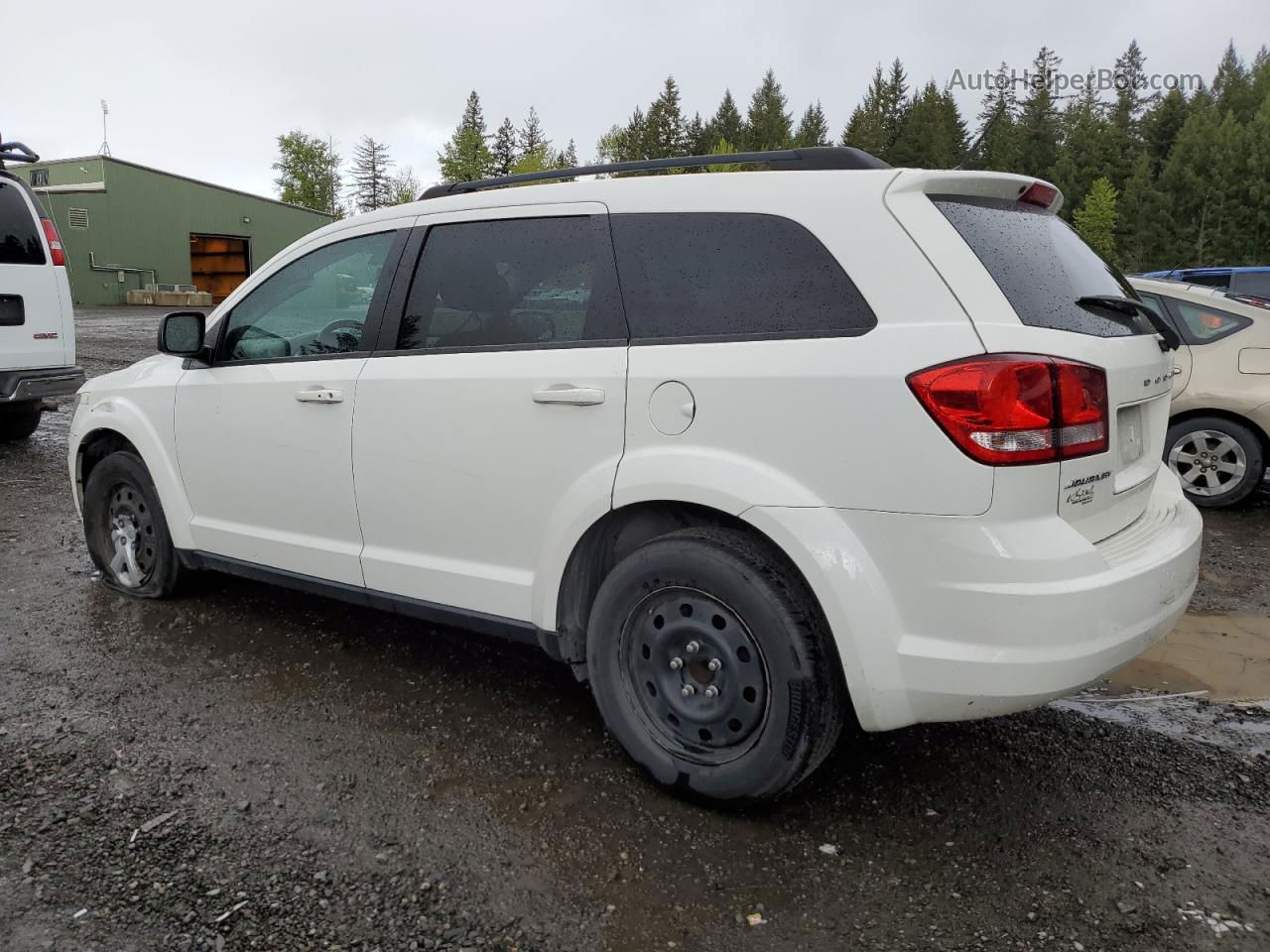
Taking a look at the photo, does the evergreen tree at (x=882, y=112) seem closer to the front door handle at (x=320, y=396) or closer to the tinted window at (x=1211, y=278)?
the tinted window at (x=1211, y=278)

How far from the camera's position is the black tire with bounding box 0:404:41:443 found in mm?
9125

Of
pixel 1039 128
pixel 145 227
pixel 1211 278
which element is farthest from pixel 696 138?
pixel 1211 278

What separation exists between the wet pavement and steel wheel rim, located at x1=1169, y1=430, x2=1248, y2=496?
10.3ft

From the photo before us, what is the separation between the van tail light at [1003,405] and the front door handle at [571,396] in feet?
3.10

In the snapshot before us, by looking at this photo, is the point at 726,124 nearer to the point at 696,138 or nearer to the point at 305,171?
the point at 696,138

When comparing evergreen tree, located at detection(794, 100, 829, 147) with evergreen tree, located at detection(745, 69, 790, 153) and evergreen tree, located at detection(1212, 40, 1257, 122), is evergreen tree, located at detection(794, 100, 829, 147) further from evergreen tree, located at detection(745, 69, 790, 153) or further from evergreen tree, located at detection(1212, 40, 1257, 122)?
evergreen tree, located at detection(1212, 40, 1257, 122)

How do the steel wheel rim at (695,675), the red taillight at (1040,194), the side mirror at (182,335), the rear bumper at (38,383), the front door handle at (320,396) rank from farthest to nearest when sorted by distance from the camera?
the rear bumper at (38,383) → the side mirror at (182,335) → the front door handle at (320,396) → the red taillight at (1040,194) → the steel wheel rim at (695,675)

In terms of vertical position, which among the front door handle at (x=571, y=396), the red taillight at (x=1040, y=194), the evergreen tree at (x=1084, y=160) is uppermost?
the evergreen tree at (x=1084, y=160)

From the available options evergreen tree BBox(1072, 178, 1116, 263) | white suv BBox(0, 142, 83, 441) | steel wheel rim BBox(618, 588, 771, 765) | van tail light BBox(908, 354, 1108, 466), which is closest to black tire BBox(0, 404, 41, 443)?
white suv BBox(0, 142, 83, 441)

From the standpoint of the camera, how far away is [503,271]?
3338 mm

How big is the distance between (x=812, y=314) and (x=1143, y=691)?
91.1 inches

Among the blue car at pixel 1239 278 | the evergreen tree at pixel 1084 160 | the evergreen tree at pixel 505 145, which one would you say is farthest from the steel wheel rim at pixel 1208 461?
the evergreen tree at pixel 505 145

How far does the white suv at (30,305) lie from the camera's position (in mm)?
7973

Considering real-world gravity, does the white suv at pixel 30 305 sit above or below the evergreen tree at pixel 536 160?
below
